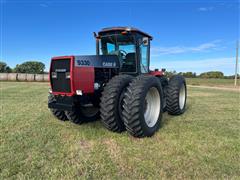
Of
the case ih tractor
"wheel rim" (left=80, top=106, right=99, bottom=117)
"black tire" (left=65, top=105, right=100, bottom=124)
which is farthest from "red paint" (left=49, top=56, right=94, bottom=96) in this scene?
"wheel rim" (left=80, top=106, right=99, bottom=117)

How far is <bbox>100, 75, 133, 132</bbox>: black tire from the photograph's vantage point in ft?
13.5

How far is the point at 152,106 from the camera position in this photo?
16.7ft

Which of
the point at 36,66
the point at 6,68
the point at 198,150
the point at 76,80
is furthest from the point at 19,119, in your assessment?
the point at 36,66

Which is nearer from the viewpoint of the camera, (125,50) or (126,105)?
(126,105)

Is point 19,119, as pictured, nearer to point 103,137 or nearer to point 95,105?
point 95,105

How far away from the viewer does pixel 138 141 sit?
13.5 ft

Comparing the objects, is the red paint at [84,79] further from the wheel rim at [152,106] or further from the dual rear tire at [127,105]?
the wheel rim at [152,106]

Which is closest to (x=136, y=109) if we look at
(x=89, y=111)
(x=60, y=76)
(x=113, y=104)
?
(x=113, y=104)

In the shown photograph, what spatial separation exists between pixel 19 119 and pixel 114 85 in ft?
10.2

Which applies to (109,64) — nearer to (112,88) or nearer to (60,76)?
(112,88)

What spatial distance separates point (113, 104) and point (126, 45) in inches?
82.1

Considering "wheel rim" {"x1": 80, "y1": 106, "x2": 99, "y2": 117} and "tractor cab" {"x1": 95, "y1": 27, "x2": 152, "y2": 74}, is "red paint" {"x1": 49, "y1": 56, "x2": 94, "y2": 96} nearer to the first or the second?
"wheel rim" {"x1": 80, "y1": 106, "x2": 99, "y2": 117}

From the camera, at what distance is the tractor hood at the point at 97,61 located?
4230 mm

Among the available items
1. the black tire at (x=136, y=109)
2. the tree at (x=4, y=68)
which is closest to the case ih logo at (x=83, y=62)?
the black tire at (x=136, y=109)
